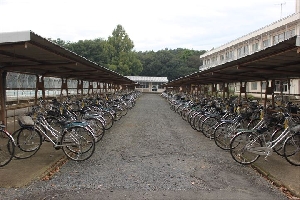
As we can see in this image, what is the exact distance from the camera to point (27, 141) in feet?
18.5

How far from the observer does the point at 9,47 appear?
4863 millimetres

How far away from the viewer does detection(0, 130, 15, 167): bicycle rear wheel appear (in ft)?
16.3

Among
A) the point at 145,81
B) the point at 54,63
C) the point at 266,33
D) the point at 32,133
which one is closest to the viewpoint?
the point at 32,133

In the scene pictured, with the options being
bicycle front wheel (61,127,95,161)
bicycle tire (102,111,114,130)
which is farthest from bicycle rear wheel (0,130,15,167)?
bicycle tire (102,111,114,130)

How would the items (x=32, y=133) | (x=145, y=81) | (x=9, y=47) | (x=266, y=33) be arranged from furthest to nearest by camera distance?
(x=145, y=81), (x=266, y=33), (x=32, y=133), (x=9, y=47)

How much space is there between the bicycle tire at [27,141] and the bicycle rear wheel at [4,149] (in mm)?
197

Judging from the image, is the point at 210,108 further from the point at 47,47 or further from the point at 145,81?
the point at 145,81

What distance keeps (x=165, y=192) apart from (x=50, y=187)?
1520mm

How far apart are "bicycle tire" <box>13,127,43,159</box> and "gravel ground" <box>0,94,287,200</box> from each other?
78 centimetres

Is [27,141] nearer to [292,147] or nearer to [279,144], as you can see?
[279,144]

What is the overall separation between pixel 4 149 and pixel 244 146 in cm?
442

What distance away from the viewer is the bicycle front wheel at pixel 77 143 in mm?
5484

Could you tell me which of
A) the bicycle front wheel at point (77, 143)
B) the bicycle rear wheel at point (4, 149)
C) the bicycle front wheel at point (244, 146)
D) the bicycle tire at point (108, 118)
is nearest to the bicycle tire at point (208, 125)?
the bicycle front wheel at point (244, 146)

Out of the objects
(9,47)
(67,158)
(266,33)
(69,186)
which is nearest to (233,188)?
(69,186)
